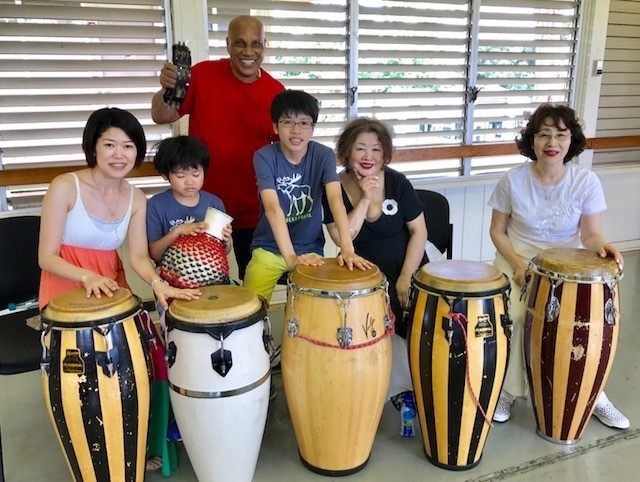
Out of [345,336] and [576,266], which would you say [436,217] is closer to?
[576,266]

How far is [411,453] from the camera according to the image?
2039 mm

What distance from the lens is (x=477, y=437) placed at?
1894 millimetres

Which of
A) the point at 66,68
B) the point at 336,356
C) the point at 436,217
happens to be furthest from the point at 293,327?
the point at 66,68

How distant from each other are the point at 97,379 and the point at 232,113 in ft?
4.34

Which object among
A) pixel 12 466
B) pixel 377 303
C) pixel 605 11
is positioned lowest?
pixel 12 466

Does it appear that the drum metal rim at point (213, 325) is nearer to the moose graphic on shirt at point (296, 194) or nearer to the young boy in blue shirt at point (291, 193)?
the young boy in blue shirt at point (291, 193)

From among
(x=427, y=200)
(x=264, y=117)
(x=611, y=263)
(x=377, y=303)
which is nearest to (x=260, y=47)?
(x=264, y=117)

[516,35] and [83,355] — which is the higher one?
[516,35]

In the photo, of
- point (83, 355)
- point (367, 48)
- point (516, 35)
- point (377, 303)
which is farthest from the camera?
point (516, 35)

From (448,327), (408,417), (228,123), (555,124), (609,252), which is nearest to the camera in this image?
(448,327)

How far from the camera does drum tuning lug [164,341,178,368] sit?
164cm

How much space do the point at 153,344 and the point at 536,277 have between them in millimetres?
1388

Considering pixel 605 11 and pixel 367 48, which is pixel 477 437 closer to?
pixel 367 48

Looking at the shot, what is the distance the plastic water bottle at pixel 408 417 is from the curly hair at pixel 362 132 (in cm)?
99
